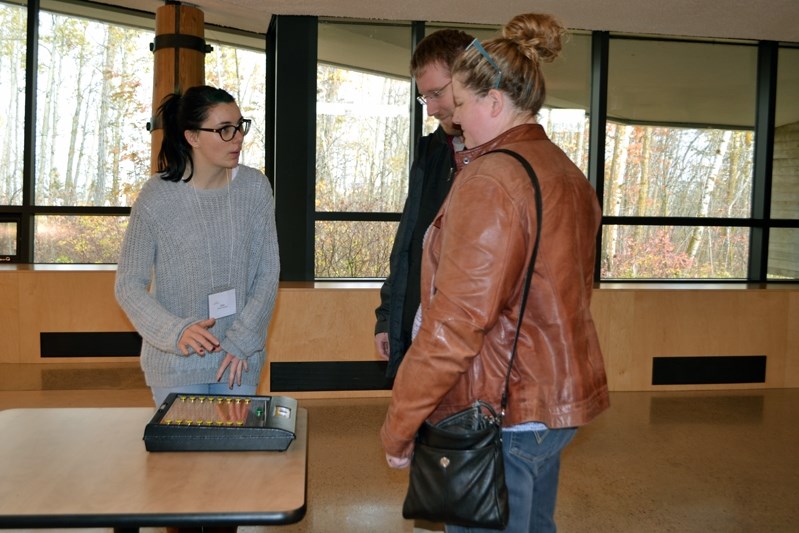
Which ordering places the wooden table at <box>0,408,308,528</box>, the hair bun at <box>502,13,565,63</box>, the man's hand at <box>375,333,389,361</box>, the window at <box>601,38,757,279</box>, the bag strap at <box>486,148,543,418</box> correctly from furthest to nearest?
1. the window at <box>601,38,757,279</box>
2. the man's hand at <box>375,333,389,361</box>
3. the hair bun at <box>502,13,565,63</box>
4. the bag strap at <box>486,148,543,418</box>
5. the wooden table at <box>0,408,308,528</box>

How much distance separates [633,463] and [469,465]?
2790 millimetres

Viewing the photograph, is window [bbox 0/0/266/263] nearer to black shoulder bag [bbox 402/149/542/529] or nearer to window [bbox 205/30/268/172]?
window [bbox 205/30/268/172]

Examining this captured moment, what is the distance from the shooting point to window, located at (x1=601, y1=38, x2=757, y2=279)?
6.27 meters

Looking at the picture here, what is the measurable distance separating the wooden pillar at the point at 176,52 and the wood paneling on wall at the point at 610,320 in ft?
4.21

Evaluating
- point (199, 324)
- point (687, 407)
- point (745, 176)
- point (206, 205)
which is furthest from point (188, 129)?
point (745, 176)

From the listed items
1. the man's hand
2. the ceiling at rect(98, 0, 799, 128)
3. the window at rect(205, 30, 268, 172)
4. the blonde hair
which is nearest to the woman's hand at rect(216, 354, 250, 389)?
the man's hand

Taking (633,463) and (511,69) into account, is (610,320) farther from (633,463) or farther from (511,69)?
(511,69)

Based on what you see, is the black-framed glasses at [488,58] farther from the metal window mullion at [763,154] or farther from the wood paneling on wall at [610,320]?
the metal window mullion at [763,154]

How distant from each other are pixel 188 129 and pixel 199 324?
52 cm

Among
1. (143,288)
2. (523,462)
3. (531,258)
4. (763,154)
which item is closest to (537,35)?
A: (531,258)

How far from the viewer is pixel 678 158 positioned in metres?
6.36

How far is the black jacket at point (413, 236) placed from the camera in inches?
81.9

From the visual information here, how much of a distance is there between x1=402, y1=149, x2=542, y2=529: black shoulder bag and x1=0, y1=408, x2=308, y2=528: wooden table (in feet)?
0.74

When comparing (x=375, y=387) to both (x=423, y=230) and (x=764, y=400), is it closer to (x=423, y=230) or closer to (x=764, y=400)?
(x=764, y=400)
